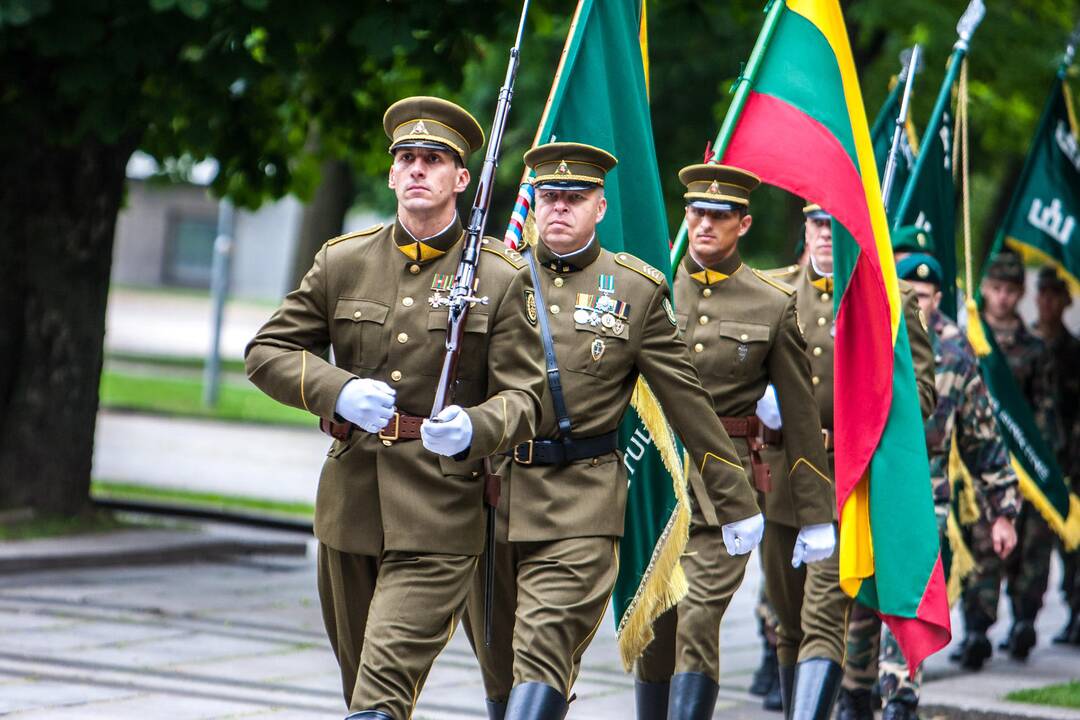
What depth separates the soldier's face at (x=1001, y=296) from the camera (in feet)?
35.6

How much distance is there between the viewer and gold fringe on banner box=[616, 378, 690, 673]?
21.5 ft

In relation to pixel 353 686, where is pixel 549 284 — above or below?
above

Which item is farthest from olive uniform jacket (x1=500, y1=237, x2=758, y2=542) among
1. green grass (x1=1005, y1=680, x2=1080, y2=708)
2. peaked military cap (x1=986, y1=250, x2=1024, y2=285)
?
peaked military cap (x1=986, y1=250, x2=1024, y2=285)

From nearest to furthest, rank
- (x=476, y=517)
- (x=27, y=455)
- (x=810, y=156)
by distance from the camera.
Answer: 1. (x=476, y=517)
2. (x=810, y=156)
3. (x=27, y=455)

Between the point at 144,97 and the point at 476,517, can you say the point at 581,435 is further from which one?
the point at 144,97

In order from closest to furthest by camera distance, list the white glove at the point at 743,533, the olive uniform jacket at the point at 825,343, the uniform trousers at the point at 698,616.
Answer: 1. the white glove at the point at 743,533
2. the uniform trousers at the point at 698,616
3. the olive uniform jacket at the point at 825,343

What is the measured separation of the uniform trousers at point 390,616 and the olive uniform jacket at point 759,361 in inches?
78.2

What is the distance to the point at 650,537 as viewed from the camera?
708 centimetres

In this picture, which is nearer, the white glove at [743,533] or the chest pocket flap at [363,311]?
the chest pocket flap at [363,311]

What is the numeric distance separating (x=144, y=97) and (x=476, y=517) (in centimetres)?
548

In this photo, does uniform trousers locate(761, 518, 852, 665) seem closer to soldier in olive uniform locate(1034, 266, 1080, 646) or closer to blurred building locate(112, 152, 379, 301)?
soldier in olive uniform locate(1034, 266, 1080, 646)

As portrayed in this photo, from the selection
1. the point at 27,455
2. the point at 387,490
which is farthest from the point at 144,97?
the point at 387,490

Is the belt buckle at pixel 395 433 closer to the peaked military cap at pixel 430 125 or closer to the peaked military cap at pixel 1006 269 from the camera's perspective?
the peaked military cap at pixel 430 125

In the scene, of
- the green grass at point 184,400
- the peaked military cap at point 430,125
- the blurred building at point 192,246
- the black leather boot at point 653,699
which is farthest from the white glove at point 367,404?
the blurred building at point 192,246
